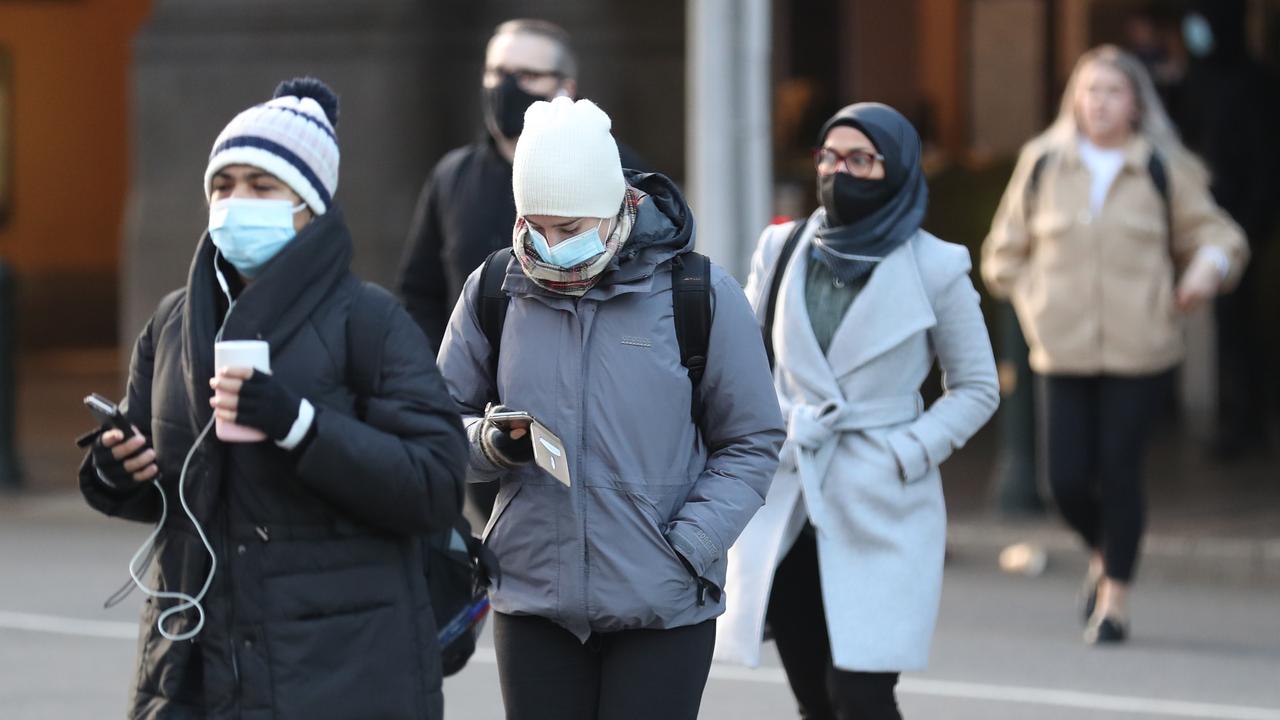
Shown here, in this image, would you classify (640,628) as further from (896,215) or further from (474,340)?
(896,215)

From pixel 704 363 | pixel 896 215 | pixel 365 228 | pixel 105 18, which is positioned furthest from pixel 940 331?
pixel 105 18

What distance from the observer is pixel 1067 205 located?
323 inches

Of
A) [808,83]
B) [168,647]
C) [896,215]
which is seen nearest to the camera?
[168,647]

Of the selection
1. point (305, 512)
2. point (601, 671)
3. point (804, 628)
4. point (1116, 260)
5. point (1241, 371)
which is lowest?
point (1241, 371)

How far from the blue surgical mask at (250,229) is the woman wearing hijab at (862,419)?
1.83 meters

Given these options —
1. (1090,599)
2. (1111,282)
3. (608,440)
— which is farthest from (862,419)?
(1090,599)

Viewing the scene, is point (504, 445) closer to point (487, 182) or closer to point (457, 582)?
point (457, 582)

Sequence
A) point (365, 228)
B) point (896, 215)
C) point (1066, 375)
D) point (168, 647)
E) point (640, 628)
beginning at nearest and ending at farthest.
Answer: point (168, 647)
point (640, 628)
point (896, 215)
point (1066, 375)
point (365, 228)

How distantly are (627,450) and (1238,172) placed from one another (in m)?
9.56

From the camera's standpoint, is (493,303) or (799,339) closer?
(493,303)

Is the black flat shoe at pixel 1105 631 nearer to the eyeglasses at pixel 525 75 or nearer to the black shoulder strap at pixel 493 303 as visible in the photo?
the eyeglasses at pixel 525 75

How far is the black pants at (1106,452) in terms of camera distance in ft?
26.4

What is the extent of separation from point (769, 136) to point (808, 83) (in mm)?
12049

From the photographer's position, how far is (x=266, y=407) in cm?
371
